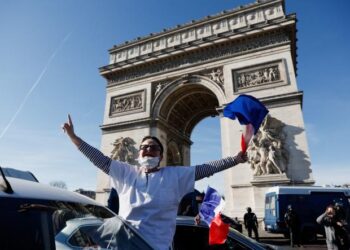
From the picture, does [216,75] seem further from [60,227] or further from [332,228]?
[60,227]

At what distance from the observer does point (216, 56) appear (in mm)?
16875

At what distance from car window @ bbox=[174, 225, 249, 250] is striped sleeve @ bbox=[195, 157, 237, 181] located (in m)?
1.35

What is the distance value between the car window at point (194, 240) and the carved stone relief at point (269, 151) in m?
10.1

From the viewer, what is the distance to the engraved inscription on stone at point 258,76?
1457cm

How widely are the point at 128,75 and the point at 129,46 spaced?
2743 millimetres

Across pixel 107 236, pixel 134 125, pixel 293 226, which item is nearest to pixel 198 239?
pixel 107 236

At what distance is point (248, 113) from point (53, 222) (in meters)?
1.62

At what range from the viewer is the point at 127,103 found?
18.8 meters

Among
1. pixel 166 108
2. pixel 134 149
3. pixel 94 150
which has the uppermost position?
pixel 166 108

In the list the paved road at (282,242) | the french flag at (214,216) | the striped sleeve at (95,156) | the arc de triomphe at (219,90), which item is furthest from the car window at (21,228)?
the arc de triomphe at (219,90)

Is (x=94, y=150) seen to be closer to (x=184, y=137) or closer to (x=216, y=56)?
(x=216, y=56)

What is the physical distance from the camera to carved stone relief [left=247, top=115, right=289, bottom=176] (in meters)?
12.3

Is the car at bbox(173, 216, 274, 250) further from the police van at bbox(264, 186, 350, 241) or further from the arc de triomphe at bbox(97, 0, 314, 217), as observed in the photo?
the arc de triomphe at bbox(97, 0, 314, 217)

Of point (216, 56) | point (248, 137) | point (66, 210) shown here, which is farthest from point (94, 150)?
point (216, 56)
